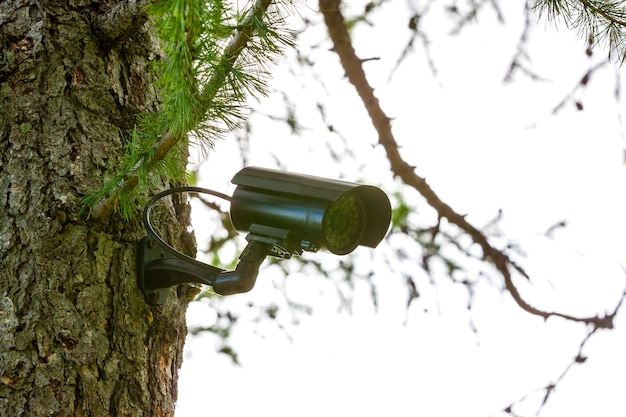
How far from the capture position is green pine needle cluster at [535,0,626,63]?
1413mm

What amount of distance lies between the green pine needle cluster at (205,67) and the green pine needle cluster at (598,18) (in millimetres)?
738

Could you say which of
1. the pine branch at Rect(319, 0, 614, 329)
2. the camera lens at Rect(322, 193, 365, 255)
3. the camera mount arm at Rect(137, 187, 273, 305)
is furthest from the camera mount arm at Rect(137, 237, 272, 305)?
the pine branch at Rect(319, 0, 614, 329)

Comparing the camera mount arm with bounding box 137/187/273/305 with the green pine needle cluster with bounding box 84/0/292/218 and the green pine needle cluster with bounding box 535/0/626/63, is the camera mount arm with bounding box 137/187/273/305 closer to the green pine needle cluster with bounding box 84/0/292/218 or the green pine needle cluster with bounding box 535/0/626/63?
the green pine needle cluster with bounding box 84/0/292/218

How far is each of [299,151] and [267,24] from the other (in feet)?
5.39

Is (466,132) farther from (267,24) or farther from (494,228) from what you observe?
(267,24)

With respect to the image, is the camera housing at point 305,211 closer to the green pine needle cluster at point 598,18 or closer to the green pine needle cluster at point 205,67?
the green pine needle cluster at point 205,67

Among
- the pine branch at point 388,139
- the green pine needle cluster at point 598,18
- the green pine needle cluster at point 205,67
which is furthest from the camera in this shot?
the pine branch at point 388,139

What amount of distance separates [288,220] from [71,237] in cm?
41

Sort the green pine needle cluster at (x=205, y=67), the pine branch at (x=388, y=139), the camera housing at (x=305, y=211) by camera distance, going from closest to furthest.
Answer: the green pine needle cluster at (x=205, y=67)
the camera housing at (x=305, y=211)
the pine branch at (x=388, y=139)

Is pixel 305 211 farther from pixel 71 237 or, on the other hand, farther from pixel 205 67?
pixel 71 237

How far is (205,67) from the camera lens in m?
0.92

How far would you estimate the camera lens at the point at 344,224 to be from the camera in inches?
43.0

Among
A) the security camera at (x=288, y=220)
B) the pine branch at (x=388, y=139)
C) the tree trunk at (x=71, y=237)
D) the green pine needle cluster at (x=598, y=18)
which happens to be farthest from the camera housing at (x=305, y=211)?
the pine branch at (x=388, y=139)

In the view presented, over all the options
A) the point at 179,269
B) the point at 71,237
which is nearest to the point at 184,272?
the point at 179,269
